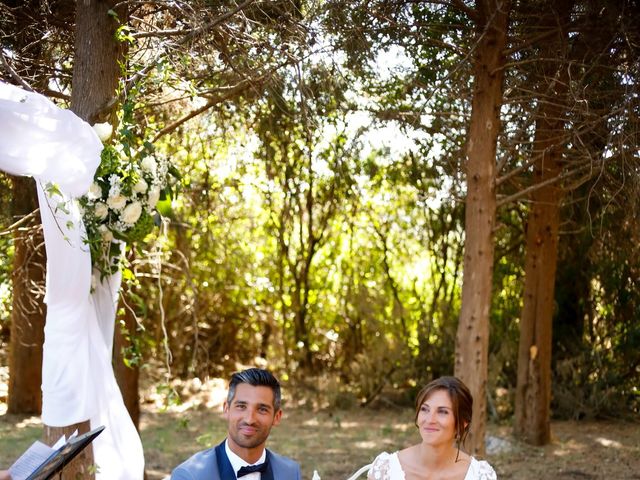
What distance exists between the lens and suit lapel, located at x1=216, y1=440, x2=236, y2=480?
3047mm

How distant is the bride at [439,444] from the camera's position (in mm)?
3549

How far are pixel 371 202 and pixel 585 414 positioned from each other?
3.88 metres

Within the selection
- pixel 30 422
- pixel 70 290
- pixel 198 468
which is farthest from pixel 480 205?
pixel 30 422

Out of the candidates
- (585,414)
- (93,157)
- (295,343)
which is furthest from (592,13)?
(295,343)

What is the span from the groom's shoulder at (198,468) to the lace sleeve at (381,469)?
0.91m

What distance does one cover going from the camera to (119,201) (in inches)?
181

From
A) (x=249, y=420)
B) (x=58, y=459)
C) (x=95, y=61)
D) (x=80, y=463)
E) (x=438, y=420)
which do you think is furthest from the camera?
(x=95, y=61)

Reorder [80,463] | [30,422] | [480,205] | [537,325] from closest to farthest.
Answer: [80,463] → [480,205] → [537,325] → [30,422]

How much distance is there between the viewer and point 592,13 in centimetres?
641

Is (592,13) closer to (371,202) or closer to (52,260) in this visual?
(52,260)

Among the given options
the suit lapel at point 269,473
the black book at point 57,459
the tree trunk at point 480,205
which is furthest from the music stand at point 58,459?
the tree trunk at point 480,205

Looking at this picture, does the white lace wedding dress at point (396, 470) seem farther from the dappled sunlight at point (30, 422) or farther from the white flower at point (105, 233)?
the dappled sunlight at point (30, 422)

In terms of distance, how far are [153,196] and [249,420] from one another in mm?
1991

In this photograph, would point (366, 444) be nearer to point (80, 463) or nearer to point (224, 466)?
point (80, 463)
